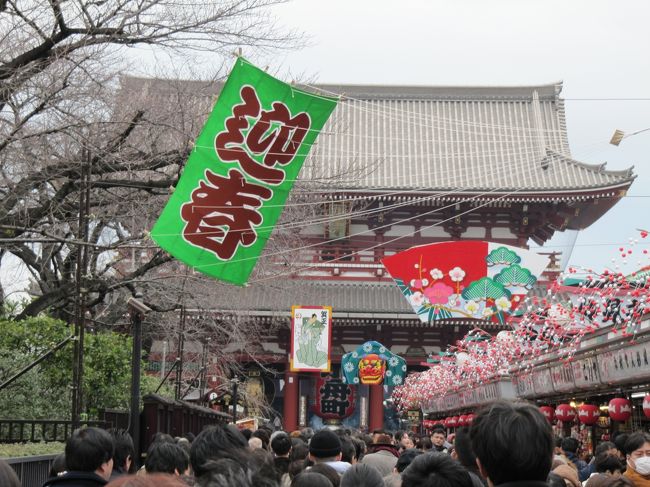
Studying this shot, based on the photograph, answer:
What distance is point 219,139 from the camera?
10828 mm

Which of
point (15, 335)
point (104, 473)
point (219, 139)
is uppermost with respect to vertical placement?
point (219, 139)

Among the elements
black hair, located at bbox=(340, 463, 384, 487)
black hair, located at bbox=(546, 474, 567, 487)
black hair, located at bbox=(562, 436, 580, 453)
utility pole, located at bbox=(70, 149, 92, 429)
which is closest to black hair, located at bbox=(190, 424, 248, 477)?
black hair, located at bbox=(340, 463, 384, 487)

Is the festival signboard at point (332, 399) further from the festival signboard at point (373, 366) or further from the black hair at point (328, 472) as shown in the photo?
the black hair at point (328, 472)

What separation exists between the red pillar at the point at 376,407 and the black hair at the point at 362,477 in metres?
26.7

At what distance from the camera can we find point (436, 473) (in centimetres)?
421

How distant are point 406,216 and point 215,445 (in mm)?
26687

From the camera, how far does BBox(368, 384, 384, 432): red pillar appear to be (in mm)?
31531

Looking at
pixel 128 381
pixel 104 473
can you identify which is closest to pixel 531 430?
pixel 104 473

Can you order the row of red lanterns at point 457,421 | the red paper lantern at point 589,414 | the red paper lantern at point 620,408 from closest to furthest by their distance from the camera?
the red paper lantern at point 620,408
the red paper lantern at point 589,414
the row of red lanterns at point 457,421

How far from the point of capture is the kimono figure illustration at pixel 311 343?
26.4 m

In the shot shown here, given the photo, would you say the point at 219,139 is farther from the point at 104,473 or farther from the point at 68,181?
the point at 104,473

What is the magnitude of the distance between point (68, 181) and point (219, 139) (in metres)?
3.41

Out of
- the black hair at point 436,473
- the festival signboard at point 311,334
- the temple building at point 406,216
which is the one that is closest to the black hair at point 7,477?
the black hair at point 436,473

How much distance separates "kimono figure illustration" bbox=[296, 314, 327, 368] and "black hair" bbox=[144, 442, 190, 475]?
64.8ft
